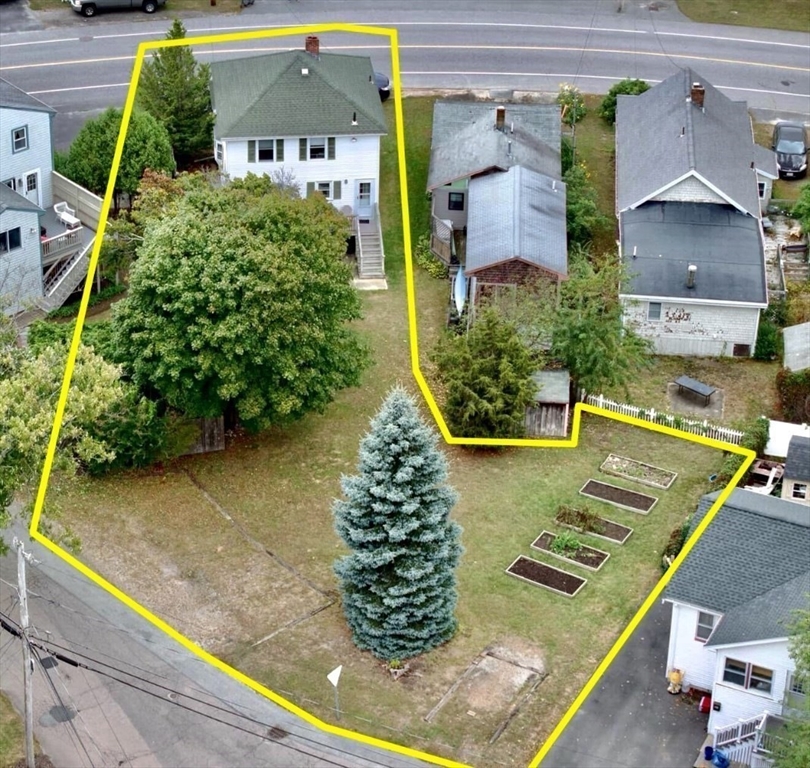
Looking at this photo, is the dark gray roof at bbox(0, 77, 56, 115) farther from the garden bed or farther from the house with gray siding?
the garden bed

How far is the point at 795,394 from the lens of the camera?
5509cm

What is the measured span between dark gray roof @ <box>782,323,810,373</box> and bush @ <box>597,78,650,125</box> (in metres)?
17.4

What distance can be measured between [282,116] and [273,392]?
662 inches

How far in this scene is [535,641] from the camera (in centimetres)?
4522

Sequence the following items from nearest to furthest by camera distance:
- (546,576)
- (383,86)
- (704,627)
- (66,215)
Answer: (704,627)
(546,576)
(66,215)
(383,86)

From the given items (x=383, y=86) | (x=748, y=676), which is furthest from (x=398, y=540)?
(x=383, y=86)

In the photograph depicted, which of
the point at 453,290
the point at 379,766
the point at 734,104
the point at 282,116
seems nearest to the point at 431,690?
the point at 379,766

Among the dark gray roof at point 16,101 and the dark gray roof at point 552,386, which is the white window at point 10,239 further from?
the dark gray roof at point 552,386

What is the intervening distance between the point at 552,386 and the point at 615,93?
77.1 feet

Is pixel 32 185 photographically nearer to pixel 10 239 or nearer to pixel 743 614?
pixel 10 239

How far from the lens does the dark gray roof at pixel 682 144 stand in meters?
62.3

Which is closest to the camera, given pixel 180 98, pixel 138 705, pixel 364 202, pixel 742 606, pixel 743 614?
pixel 743 614

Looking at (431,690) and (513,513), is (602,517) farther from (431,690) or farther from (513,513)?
(431,690)

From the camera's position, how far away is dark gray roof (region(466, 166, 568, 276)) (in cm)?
5878
